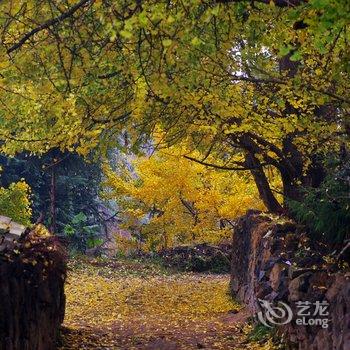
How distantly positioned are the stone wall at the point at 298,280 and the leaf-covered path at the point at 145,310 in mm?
1058

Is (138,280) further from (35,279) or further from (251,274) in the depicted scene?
(35,279)

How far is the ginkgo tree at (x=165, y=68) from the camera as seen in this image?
15.3 ft

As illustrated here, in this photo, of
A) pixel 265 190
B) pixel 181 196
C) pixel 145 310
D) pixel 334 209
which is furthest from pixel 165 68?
pixel 181 196

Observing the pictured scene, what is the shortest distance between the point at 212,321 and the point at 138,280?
8055 millimetres

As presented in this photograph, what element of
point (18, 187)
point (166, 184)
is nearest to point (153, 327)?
point (18, 187)

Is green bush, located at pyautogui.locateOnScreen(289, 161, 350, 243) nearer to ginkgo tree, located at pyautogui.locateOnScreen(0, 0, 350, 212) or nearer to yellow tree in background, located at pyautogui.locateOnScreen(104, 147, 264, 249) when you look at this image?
ginkgo tree, located at pyautogui.locateOnScreen(0, 0, 350, 212)

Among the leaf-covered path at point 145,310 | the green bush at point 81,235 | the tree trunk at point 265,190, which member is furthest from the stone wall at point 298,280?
the green bush at point 81,235

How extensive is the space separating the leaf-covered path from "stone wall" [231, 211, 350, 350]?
106 centimetres

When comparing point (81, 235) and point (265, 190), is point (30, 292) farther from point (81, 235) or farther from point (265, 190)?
point (81, 235)

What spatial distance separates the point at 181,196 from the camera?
2192 centimetres

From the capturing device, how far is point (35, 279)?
604 cm

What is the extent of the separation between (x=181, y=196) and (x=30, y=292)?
16.1 meters

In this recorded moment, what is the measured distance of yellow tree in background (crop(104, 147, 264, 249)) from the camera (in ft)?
63.6

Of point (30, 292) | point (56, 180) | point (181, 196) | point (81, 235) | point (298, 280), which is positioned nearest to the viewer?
point (30, 292)
